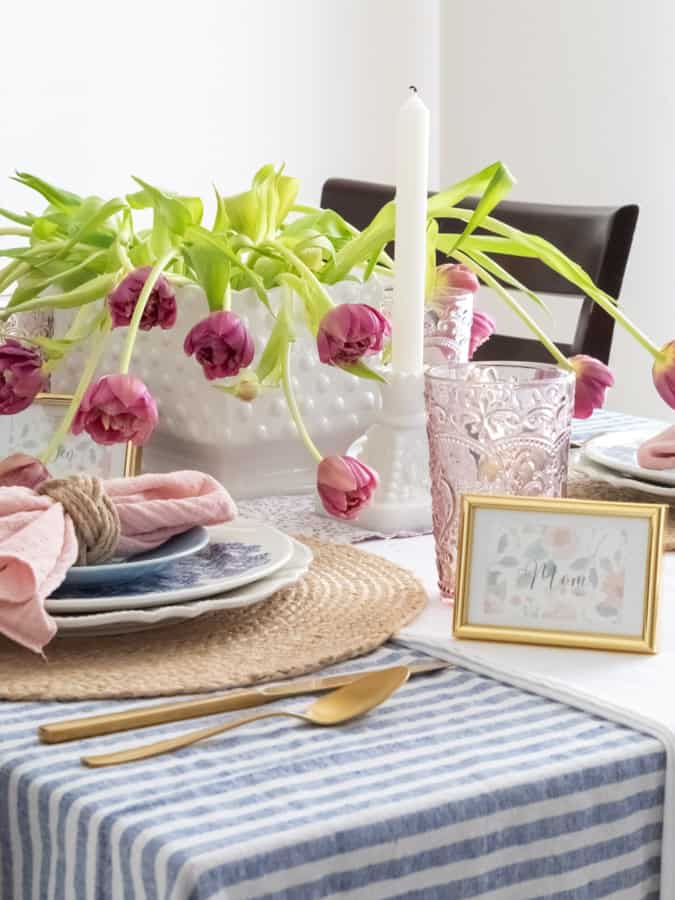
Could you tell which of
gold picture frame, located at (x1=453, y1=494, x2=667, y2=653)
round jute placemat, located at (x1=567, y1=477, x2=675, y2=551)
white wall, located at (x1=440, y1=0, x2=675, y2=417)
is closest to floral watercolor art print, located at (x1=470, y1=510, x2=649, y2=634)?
gold picture frame, located at (x1=453, y1=494, x2=667, y2=653)

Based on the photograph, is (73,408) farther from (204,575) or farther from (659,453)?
(659,453)

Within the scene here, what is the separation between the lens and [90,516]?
0.92 meters

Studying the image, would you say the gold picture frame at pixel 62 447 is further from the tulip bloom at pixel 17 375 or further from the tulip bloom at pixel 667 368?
the tulip bloom at pixel 667 368

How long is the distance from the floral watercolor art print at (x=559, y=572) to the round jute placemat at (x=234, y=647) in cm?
6

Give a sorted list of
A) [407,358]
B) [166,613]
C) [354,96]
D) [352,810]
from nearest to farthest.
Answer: [352,810] < [166,613] < [407,358] < [354,96]

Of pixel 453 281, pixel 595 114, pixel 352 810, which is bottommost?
pixel 352 810

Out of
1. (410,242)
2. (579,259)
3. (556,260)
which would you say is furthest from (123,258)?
(579,259)

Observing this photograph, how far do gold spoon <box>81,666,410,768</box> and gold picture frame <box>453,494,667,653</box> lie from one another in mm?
95

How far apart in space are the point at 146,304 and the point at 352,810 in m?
0.53

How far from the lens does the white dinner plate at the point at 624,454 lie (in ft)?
4.01

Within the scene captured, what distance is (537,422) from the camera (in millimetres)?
976

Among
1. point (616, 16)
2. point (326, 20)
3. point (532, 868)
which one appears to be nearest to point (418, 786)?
point (532, 868)

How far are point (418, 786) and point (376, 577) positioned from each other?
356 mm

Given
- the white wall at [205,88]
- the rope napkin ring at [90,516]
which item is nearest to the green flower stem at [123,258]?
the rope napkin ring at [90,516]
